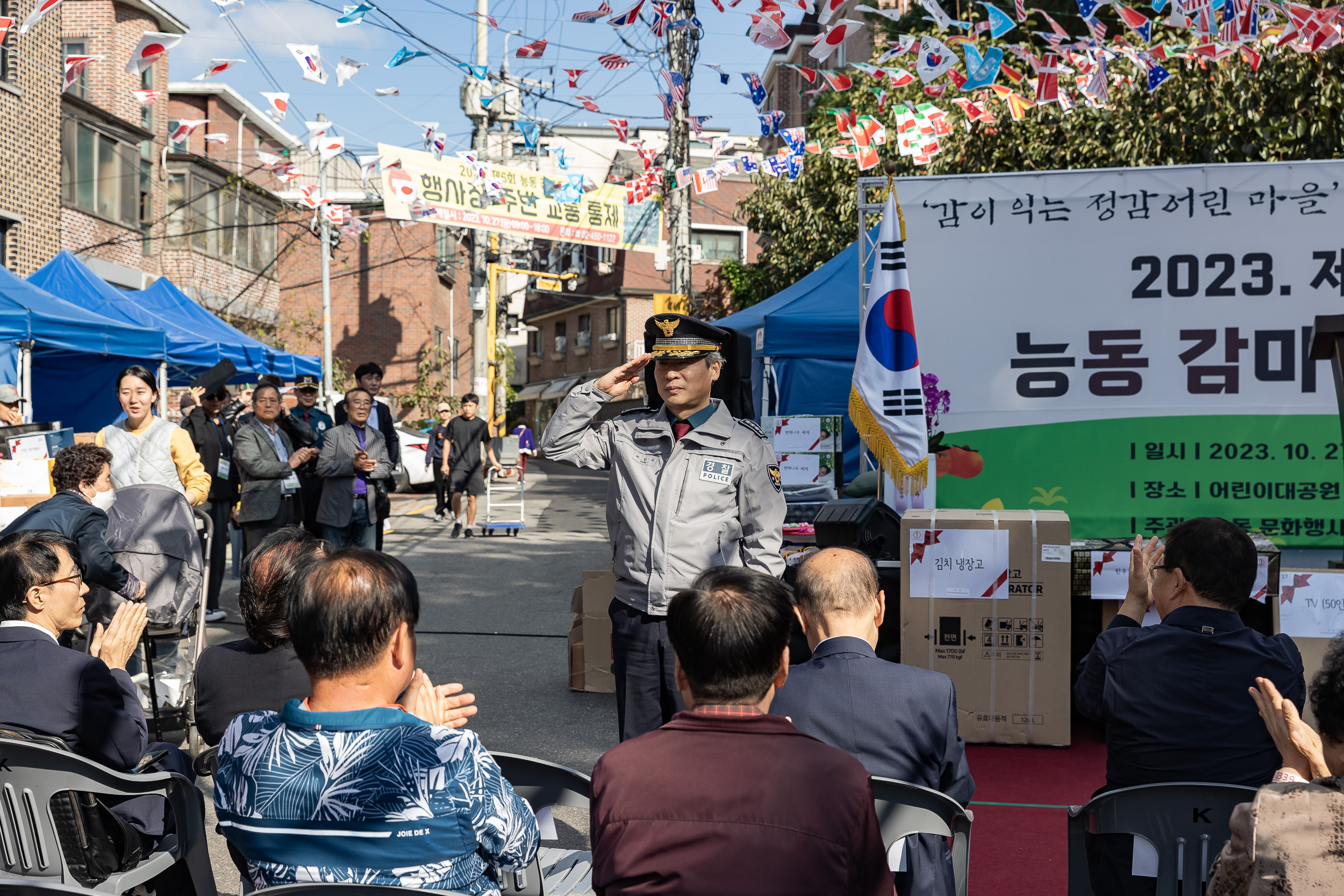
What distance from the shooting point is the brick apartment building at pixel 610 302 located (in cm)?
3925

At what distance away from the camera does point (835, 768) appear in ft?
6.09

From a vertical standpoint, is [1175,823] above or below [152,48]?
below

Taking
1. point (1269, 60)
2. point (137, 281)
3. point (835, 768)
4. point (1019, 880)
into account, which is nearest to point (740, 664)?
point (835, 768)

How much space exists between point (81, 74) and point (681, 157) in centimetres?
1391

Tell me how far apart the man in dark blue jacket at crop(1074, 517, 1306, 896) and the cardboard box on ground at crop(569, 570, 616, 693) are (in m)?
3.79

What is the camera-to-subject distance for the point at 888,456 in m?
5.75

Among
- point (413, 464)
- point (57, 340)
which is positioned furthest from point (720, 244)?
point (57, 340)

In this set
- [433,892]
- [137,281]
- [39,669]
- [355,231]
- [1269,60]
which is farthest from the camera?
A: [355,231]

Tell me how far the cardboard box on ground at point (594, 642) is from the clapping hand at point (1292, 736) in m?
4.53

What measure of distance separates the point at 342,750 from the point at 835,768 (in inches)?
33.9

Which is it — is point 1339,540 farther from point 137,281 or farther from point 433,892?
point 137,281

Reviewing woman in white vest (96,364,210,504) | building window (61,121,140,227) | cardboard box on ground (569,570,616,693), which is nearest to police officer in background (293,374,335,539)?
woman in white vest (96,364,210,504)

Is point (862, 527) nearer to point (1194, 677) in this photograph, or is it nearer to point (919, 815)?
point (1194, 677)

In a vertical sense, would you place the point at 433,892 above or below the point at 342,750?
below
